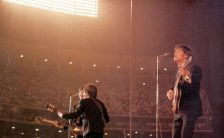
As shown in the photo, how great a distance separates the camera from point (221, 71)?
431 inches

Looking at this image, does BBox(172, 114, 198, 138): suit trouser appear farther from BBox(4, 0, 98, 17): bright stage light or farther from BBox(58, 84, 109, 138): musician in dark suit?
BBox(4, 0, 98, 17): bright stage light

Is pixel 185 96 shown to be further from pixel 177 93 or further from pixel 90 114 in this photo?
pixel 90 114

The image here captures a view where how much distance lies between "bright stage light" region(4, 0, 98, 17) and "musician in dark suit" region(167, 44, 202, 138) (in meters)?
9.50

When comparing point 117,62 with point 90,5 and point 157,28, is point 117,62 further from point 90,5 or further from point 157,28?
point 90,5

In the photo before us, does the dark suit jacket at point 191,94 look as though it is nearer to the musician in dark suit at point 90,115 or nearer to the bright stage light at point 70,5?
the musician in dark suit at point 90,115

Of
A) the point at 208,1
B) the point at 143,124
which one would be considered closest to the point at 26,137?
the point at 143,124

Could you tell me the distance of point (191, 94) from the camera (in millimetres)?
5102

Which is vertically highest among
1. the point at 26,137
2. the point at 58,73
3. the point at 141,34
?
the point at 141,34

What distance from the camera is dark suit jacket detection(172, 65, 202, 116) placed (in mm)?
5051

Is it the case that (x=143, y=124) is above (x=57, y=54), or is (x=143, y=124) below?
below

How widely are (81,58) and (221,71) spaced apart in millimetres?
12564

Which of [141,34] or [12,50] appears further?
[12,50]

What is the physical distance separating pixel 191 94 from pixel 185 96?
7 centimetres

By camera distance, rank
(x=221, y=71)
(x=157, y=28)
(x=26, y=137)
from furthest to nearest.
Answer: (x=26, y=137)
(x=157, y=28)
(x=221, y=71)
